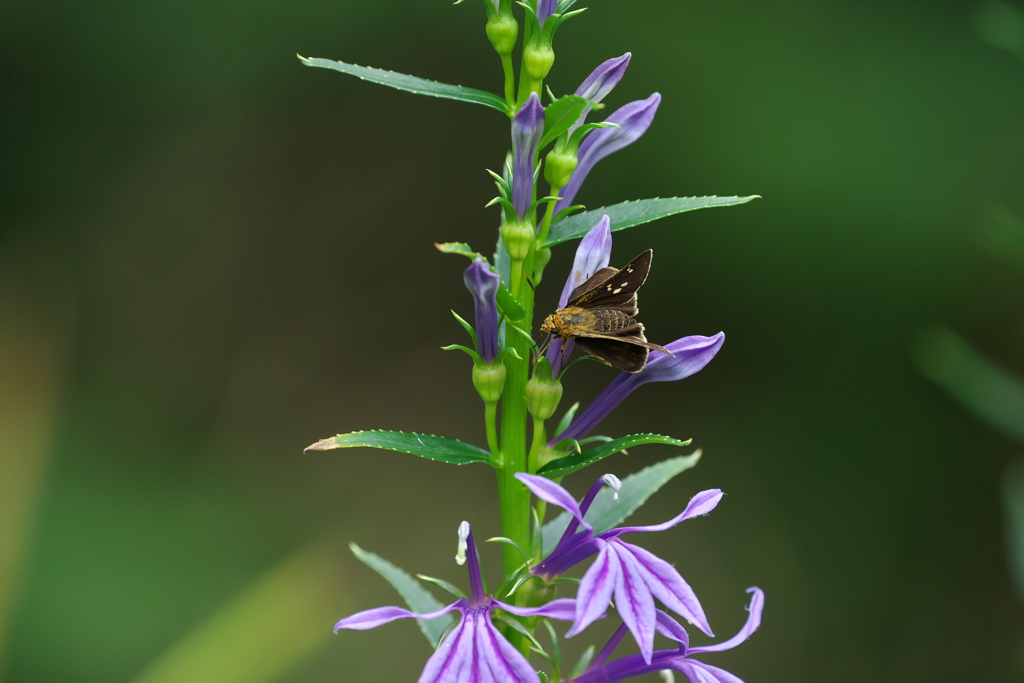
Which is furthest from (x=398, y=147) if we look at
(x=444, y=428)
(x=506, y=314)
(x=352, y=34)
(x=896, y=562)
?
(x=506, y=314)

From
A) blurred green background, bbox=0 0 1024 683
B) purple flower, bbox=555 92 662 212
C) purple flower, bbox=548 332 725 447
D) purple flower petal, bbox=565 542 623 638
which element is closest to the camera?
purple flower petal, bbox=565 542 623 638

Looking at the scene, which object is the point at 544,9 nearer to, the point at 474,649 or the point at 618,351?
the point at 618,351

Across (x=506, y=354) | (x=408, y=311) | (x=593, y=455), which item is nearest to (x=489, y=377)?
(x=506, y=354)

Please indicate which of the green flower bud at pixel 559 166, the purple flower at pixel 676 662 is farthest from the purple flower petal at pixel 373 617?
the green flower bud at pixel 559 166

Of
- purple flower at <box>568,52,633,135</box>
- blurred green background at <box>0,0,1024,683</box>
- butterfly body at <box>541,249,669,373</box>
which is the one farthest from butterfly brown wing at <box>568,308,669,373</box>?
blurred green background at <box>0,0,1024,683</box>

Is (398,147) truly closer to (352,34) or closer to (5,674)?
(352,34)

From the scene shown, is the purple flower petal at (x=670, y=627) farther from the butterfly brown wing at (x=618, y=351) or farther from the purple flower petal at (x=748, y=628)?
the butterfly brown wing at (x=618, y=351)

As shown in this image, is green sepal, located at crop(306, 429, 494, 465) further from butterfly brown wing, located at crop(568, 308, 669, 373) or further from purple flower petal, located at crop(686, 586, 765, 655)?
purple flower petal, located at crop(686, 586, 765, 655)
